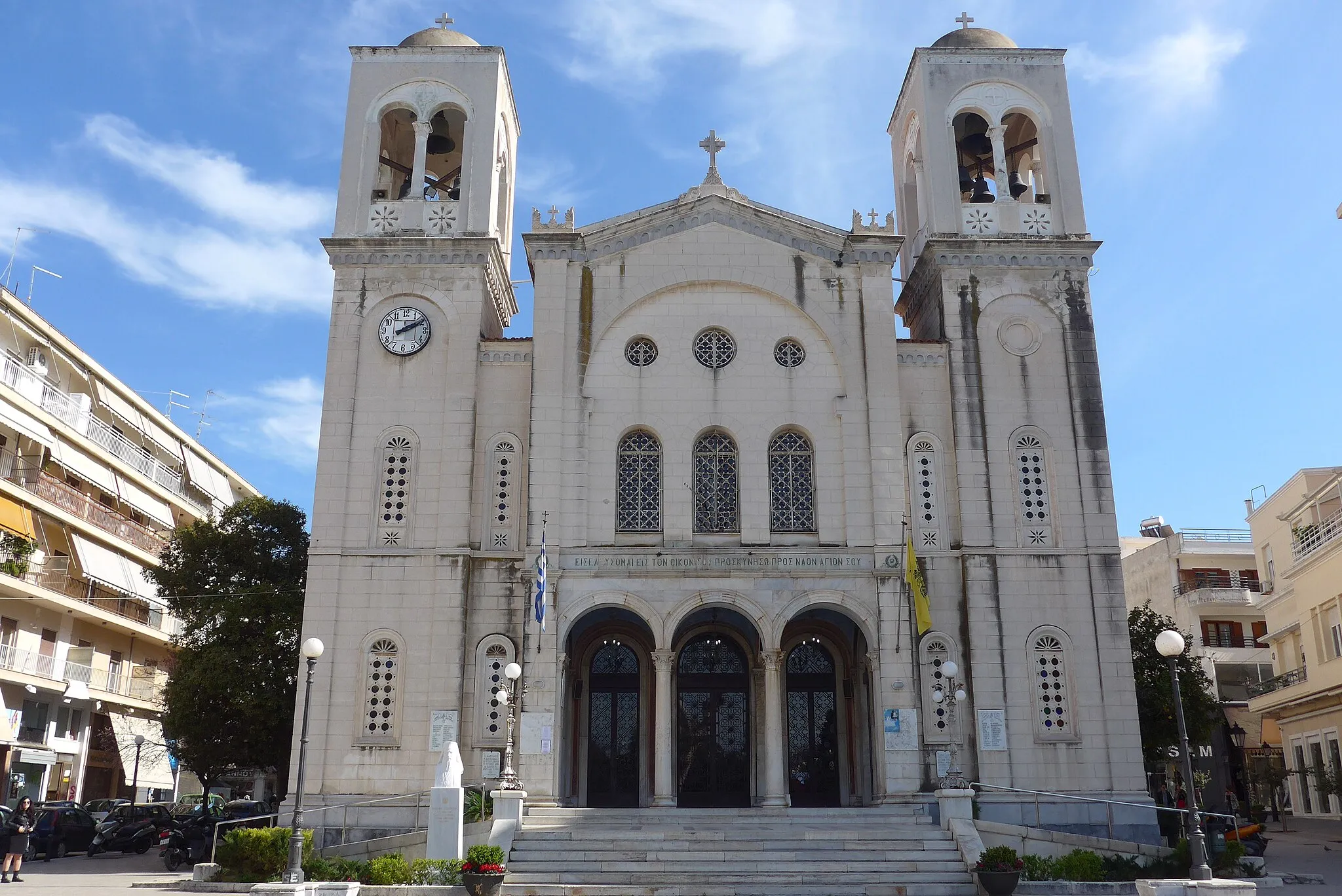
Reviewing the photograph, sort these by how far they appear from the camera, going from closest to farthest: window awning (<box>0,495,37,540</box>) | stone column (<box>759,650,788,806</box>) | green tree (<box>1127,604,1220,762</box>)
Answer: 1. stone column (<box>759,650,788,806</box>)
2. green tree (<box>1127,604,1220,762</box>)
3. window awning (<box>0,495,37,540</box>)

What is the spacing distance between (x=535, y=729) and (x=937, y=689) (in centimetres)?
867

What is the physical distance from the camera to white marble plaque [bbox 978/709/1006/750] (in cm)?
2522

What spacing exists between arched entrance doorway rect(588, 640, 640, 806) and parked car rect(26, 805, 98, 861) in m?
13.2

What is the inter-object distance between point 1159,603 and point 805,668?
3283cm

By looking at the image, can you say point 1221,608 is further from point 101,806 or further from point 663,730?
point 101,806

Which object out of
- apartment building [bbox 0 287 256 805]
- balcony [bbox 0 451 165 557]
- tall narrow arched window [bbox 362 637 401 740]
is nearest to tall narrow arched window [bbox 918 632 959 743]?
tall narrow arched window [bbox 362 637 401 740]

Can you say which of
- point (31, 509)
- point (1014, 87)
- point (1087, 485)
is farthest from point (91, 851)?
point (1014, 87)

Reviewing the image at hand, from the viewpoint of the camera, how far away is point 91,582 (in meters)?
40.4

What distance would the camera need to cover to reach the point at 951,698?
25031mm

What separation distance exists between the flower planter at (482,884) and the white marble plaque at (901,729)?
378 inches

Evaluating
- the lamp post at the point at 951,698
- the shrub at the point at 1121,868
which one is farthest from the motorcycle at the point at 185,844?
the shrub at the point at 1121,868

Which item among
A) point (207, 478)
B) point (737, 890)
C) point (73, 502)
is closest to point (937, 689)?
point (737, 890)

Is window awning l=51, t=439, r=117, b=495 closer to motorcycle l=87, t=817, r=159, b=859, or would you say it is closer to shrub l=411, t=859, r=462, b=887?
motorcycle l=87, t=817, r=159, b=859

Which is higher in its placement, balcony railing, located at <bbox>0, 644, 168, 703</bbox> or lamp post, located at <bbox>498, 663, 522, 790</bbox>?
balcony railing, located at <bbox>0, 644, 168, 703</bbox>
